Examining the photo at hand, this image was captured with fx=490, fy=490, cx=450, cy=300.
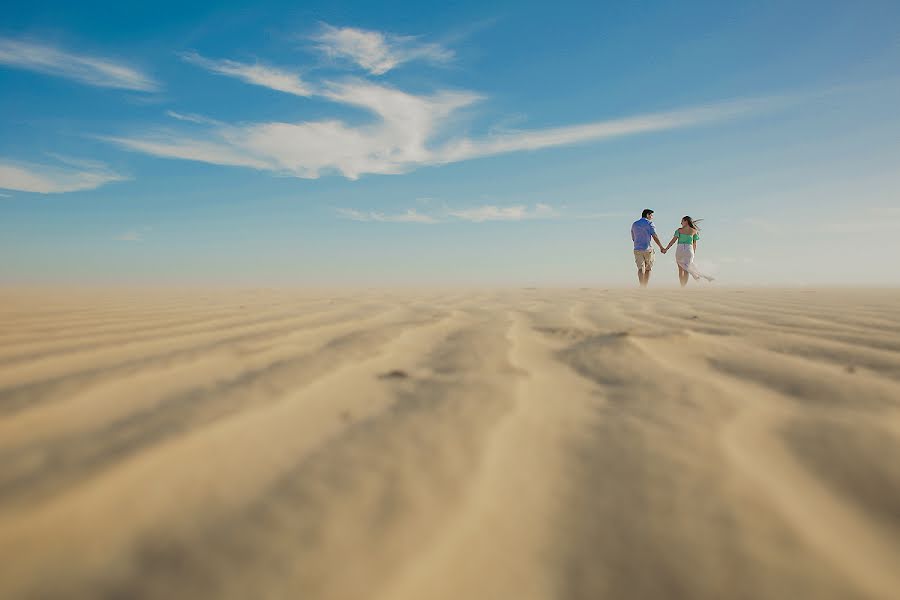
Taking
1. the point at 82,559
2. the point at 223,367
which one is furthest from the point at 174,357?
the point at 82,559

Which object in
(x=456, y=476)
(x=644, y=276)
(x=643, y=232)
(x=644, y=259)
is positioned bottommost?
Answer: (x=456, y=476)

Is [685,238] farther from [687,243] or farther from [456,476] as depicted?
[456,476]

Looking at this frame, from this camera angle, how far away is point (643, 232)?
8781 mm

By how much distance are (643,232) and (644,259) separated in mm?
493

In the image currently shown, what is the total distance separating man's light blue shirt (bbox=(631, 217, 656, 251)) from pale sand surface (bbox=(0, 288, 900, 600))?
727cm

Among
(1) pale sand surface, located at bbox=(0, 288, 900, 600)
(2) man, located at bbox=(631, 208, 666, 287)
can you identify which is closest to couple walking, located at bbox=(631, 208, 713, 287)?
(2) man, located at bbox=(631, 208, 666, 287)

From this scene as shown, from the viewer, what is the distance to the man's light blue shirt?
343 inches

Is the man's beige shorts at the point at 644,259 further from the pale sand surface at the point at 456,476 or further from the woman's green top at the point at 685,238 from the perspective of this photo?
the pale sand surface at the point at 456,476

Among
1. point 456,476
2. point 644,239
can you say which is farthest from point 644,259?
point 456,476

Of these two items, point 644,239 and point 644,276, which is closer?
point 644,239

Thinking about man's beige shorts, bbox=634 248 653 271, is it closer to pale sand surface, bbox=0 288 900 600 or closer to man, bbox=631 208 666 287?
man, bbox=631 208 666 287

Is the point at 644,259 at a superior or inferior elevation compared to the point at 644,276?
superior

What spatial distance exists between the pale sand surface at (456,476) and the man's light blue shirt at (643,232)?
7269mm

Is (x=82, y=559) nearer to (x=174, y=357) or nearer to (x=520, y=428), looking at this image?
(x=520, y=428)
